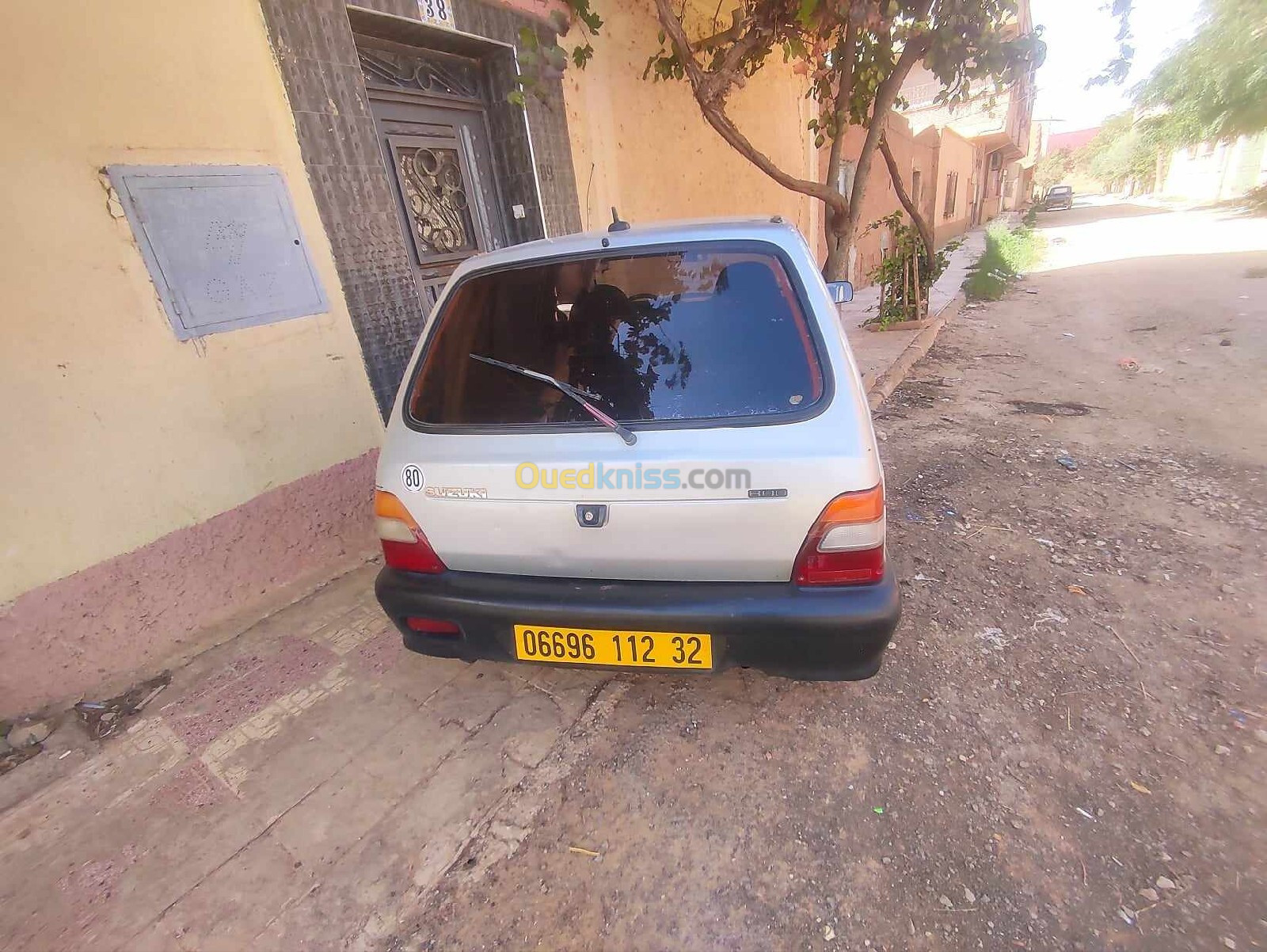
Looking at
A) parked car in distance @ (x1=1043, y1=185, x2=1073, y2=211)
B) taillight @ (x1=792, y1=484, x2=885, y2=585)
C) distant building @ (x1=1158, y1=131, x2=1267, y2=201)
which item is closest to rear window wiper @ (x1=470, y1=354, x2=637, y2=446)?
taillight @ (x1=792, y1=484, x2=885, y2=585)

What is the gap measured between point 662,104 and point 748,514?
5.95m

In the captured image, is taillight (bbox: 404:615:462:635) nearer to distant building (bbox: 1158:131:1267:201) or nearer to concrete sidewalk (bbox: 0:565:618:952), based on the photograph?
concrete sidewalk (bbox: 0:565:618:952)

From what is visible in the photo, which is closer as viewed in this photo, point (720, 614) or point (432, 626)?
point (720, 614)

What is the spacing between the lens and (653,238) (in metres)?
1.88

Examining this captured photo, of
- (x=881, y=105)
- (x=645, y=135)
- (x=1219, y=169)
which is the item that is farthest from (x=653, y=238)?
(x=1219, y=169)

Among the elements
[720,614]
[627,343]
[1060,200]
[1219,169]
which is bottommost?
[1060,200]

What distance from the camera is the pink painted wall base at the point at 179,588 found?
234 cm

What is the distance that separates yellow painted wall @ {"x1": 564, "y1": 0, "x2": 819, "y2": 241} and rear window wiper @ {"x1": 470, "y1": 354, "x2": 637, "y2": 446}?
3.81m

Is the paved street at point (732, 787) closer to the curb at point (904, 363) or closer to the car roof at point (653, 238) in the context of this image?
the car roof at point (653, 238)

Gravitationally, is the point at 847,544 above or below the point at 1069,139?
below

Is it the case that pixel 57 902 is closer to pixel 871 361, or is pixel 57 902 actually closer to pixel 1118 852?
pixel 1118 852

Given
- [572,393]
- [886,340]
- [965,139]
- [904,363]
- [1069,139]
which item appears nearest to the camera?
[572,393]

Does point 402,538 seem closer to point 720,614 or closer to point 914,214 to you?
point 720,614

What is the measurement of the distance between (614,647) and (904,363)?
5710 mm
